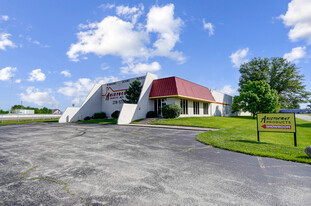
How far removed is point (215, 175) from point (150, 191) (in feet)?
6.14

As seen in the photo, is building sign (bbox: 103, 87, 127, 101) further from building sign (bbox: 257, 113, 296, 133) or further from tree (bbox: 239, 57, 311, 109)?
tree (bbox: 239, 57, 311, 109)

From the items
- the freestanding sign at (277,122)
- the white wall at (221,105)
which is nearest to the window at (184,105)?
the white wall at (221,105)

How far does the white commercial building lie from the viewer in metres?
22.2

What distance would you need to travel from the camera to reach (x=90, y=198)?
2.80 metres

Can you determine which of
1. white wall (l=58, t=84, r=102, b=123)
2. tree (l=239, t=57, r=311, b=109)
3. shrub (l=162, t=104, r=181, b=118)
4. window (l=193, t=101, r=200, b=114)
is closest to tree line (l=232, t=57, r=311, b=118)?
tree (l=239, t=57, r=311, b=109)

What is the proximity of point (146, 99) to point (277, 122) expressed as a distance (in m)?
17.5

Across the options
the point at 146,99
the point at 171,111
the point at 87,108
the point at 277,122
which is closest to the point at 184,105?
the point at 171,111

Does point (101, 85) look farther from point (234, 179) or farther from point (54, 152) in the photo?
point (234, 179)

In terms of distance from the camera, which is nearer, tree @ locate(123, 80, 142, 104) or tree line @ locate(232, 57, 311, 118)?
tree @ locate(123, 80, 142, 104)

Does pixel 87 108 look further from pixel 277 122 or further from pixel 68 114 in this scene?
pixel 277 122

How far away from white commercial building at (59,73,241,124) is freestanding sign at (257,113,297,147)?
13.1 meters

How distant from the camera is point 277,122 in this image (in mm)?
8367

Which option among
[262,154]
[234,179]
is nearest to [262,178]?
[234,179]

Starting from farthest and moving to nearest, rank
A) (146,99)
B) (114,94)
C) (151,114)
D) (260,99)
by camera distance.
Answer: (260,99), (114,94), (146,99), (151,114)
